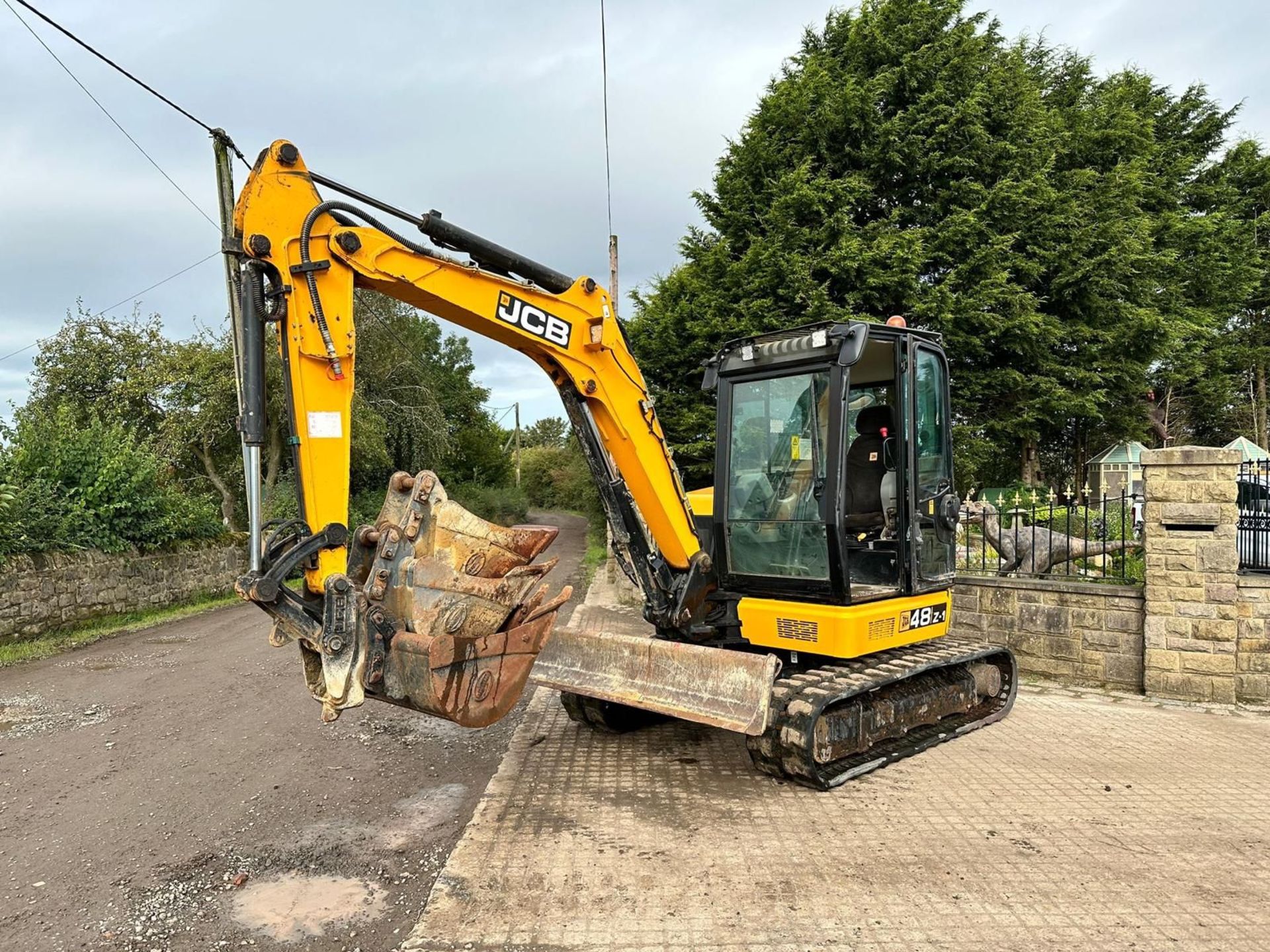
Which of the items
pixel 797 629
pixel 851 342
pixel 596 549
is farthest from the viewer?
pixel 596 549

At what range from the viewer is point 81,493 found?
37.2 ft

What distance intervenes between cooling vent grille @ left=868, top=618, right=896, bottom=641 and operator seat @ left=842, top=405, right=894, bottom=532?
91cm

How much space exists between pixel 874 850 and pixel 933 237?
500 inches

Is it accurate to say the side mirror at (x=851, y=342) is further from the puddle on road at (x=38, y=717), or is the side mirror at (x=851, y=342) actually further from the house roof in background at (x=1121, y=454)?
the house roof in background at (x=1121, y=454)

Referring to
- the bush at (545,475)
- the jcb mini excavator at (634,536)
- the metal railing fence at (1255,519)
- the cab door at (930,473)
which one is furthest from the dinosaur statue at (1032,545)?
the bush at (545,475)

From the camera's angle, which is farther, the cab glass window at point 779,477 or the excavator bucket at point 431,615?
the cab glass window at point 779,477

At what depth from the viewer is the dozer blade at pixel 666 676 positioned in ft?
14.3

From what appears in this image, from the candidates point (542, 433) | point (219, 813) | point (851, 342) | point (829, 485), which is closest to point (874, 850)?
point (829, 485)

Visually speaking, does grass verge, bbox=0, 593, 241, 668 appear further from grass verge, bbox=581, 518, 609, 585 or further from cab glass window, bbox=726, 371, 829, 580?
cab glass window, bbox=726, 371, 829, 580

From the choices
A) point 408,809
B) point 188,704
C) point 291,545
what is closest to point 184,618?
point 188,704

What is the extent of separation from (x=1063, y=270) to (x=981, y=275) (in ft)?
6.12

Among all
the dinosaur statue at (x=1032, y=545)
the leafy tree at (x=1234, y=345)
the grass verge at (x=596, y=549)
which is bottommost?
the grass verge at (x=596, y=549)

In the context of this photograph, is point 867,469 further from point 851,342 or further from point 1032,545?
point 1032,545

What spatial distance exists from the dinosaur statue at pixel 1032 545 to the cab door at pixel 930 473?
1.98 m
